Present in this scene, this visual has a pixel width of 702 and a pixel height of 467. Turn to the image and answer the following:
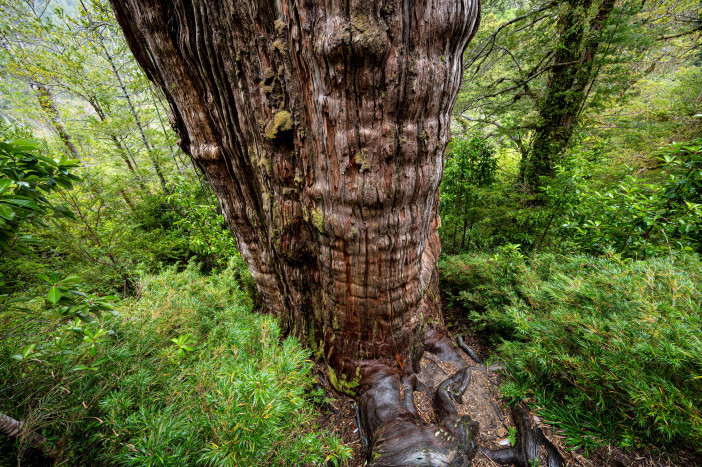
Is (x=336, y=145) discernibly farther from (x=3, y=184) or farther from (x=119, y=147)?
(x=119, y=147)

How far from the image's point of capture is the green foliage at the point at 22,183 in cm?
95

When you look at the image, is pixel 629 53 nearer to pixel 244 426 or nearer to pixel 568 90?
pixel 568 90

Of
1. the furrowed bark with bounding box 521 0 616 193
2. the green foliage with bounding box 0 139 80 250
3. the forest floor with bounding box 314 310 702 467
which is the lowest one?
the forest floor with bounding box 314 310 702 467

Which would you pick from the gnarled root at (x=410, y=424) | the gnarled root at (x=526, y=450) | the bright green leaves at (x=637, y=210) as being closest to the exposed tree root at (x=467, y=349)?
the gnarled root at (x=410, y=424)

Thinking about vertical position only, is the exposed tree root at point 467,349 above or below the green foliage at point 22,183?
below

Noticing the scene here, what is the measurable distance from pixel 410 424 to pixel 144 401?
2.04m

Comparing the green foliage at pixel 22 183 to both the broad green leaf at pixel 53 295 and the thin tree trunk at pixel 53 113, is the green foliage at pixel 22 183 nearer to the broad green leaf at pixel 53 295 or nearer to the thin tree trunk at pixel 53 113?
the broad green leaf at pixel 53 295

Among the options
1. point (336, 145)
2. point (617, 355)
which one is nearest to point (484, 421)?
point (617, 355)

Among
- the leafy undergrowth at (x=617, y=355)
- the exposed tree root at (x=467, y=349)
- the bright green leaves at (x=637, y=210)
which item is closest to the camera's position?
the leafy undergrowth at (x=617, y=355)

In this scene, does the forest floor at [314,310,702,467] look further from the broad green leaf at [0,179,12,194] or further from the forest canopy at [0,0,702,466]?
the broad green leaf at [0,179,12,194]

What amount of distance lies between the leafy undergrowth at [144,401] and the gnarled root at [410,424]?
0.68m

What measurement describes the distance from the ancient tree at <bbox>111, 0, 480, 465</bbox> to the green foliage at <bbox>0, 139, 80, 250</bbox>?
1213mm

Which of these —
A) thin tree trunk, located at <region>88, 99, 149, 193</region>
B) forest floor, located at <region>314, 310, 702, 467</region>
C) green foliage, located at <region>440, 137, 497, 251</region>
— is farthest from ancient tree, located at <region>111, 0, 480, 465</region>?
thin tree trunk, located at <region>88, 99, 149, 193</region>

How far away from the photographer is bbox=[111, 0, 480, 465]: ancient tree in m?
1.53
